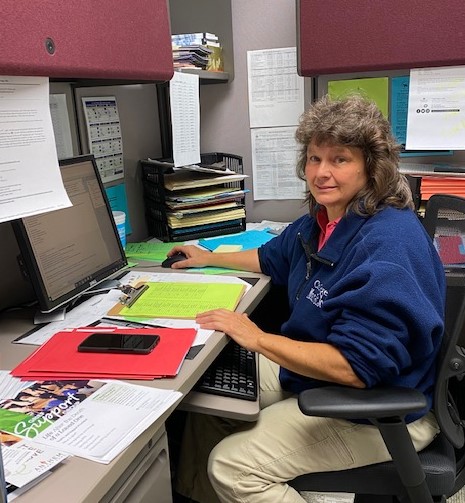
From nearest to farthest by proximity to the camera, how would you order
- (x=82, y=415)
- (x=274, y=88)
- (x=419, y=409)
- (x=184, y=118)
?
(x=82, y=415)
(x=419, y=409)
(x=184, y=118)
(x=274, y=88)

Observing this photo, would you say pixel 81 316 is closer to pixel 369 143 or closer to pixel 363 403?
pixel 363 403

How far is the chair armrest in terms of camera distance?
95 cm

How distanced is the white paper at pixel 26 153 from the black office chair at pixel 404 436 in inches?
23.9

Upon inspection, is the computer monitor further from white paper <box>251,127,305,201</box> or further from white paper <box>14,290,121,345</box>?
white paper <box>251,127,305,201</box>

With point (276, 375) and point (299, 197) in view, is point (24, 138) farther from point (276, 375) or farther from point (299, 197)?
point (299, 197)

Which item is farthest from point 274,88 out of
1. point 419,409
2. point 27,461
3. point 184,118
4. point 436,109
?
point 27,461

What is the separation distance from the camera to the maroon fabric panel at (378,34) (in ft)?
4.86

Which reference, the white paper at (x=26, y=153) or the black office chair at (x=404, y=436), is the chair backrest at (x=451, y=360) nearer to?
the black office chair at (x=404, y=436)

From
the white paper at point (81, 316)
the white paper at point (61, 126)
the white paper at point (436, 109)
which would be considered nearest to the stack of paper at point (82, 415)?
the white paper at point (81, 316)

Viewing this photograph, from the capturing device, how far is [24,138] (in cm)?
87

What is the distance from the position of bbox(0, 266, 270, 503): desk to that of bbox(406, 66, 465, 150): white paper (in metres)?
0.74

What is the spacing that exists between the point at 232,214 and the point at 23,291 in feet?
2.64

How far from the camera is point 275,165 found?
204cm

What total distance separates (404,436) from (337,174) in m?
0.59
